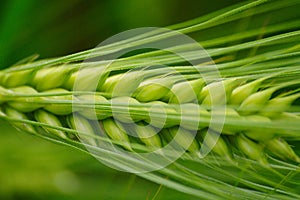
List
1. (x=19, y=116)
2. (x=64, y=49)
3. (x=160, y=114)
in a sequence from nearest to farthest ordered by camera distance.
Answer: (x=160, y=114), (x=19, y=116), (x=64, y=49)

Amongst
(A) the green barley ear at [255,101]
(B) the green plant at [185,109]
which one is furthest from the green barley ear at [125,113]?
(A) the green barley ear at [255,101]

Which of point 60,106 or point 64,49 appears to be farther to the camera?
point 64,49

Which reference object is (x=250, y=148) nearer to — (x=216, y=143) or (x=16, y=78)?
(x=216, y=143)

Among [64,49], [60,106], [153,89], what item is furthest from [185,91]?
[64,49]

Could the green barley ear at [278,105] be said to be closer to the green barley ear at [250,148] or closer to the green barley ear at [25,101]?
the green barley ear at [250,148]

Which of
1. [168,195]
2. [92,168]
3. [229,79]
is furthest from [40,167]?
[229,79]

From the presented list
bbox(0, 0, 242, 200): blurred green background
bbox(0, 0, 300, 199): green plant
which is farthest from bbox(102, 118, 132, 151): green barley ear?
bbox(0, 0, 242, 200): blurred green background

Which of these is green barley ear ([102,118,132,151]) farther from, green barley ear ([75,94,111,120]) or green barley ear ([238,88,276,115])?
green barley ear ([238,88,276,115])

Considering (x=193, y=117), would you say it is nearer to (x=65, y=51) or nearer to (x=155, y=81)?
(x=155, y=81)
